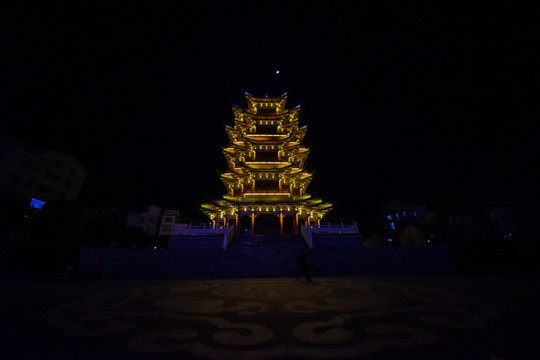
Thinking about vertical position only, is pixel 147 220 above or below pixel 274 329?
above

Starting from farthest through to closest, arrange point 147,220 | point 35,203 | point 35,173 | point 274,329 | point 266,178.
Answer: point 147,220 → point 35,173 → point 35,203 → point 266,178 → point 274,329

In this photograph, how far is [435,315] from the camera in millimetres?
3346

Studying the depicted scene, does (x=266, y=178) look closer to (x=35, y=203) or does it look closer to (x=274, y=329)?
(x=274, y=329)

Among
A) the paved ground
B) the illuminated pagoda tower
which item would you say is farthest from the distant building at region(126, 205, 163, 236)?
the paved ground

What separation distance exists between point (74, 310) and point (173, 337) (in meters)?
2.71

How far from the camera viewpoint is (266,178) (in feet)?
70.3

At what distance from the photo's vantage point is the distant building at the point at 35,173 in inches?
1110

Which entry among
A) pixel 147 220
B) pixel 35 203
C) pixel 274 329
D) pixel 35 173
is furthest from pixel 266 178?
pixel 35 173

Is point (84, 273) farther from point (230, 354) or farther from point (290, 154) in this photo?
point (290, 154)

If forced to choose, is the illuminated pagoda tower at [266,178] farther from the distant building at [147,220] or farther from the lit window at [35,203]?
the distant building at [147,220]

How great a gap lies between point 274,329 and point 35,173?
1784 inches

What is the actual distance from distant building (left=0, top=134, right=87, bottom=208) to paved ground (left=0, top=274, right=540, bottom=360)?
111 ft

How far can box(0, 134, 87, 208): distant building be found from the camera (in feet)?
92.5

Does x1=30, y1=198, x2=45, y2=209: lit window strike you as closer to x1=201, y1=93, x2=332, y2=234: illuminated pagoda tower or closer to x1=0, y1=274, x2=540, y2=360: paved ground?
x1=201, y1=93, x2=332, y2=234: illuminated pagoda tower
